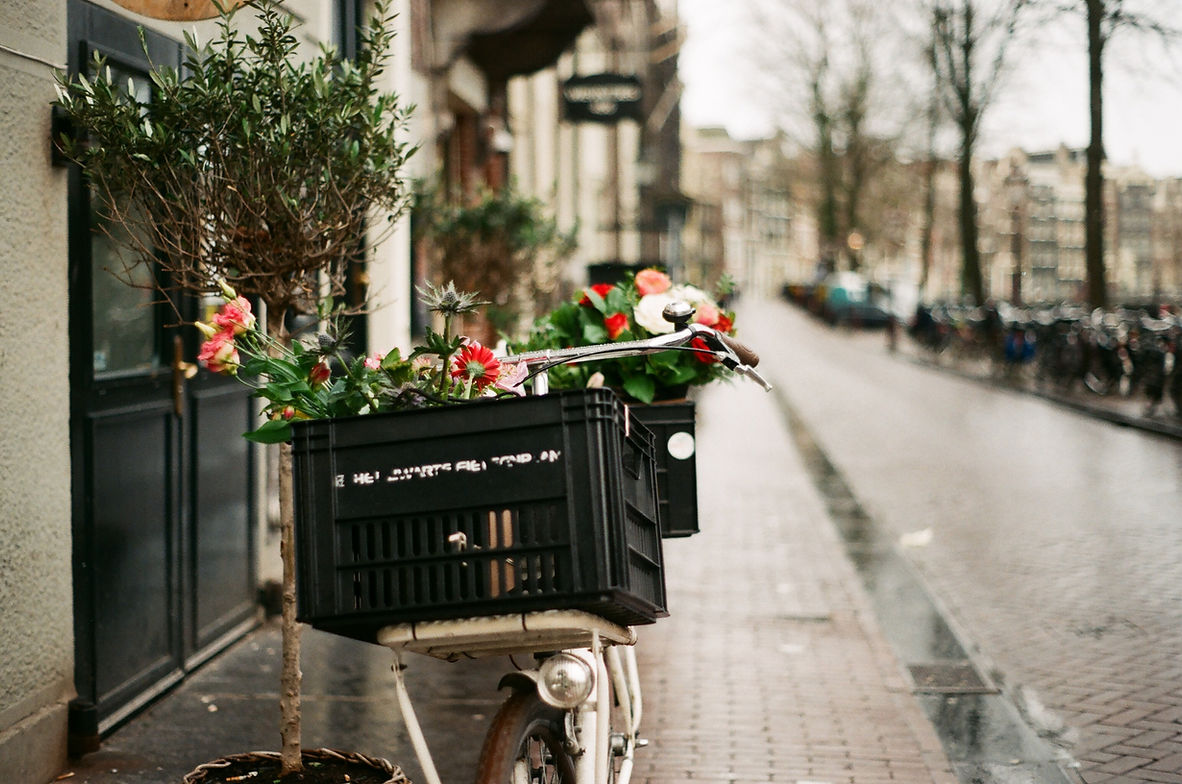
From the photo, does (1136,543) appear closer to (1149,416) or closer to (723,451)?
(723,451)

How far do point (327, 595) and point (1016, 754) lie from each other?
3.13 metres

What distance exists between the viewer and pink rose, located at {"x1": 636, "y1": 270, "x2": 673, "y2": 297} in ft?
12.9

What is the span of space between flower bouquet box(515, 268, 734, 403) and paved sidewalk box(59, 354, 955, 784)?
1058mm

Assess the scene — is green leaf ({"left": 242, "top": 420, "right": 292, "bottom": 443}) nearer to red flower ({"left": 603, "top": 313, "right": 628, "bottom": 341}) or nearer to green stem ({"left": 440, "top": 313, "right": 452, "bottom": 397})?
green stem ({"left": 440, "top": 313, "right": 452, "bottom": 397})

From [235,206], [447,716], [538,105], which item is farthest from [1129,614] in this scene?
[538,105]

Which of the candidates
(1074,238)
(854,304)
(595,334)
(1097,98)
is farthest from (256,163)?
(1074,238)

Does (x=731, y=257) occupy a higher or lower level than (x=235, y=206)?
higher

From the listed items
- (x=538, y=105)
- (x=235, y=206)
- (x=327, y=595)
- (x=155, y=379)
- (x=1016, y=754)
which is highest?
(x=538, y=105)

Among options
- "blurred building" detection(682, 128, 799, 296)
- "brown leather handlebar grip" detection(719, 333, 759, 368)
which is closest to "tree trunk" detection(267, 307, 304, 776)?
"brown leather handlebar grip" detection(719, 333, 759, 368)

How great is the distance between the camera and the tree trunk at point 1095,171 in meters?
20.8

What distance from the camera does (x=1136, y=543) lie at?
886 cm

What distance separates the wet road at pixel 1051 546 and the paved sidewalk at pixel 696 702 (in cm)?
63

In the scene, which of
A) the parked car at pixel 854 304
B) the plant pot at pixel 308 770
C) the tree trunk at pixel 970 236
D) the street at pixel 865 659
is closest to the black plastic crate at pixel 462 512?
the plant pot at pixel 308 770

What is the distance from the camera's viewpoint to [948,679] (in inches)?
223
